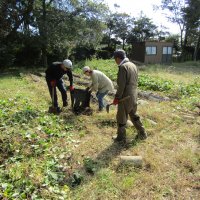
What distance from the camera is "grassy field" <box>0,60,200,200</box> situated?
10.7 ft

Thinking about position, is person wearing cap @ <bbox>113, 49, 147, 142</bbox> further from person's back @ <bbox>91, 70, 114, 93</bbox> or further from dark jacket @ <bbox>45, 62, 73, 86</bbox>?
dark jacket @ <bbox>45, 62, 73, 86</bbox>

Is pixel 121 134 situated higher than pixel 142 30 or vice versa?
pixel 142 30

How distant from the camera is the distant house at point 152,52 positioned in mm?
24125

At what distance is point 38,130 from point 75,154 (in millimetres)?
1136

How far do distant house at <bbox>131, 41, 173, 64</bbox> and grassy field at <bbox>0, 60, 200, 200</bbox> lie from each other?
1844 cm

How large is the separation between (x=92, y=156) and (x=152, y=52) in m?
21.8

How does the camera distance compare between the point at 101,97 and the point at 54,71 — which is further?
the point at 101,97

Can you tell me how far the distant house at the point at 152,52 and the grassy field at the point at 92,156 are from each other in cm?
1844

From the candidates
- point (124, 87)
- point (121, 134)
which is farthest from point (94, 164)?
point (124, 87)

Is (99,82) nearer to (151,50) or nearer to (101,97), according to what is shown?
(101,97)

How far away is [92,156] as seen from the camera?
4.17 metres

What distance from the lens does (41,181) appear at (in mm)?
3240

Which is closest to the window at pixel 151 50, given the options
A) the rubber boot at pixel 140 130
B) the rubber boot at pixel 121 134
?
the rubber boot at pixel 140 130

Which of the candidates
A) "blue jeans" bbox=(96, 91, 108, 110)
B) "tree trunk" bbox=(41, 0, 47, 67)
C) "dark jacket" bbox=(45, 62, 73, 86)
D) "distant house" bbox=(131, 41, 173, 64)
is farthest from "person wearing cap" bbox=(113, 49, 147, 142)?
"distant house" bbox=(131, 41, 173, 64)
